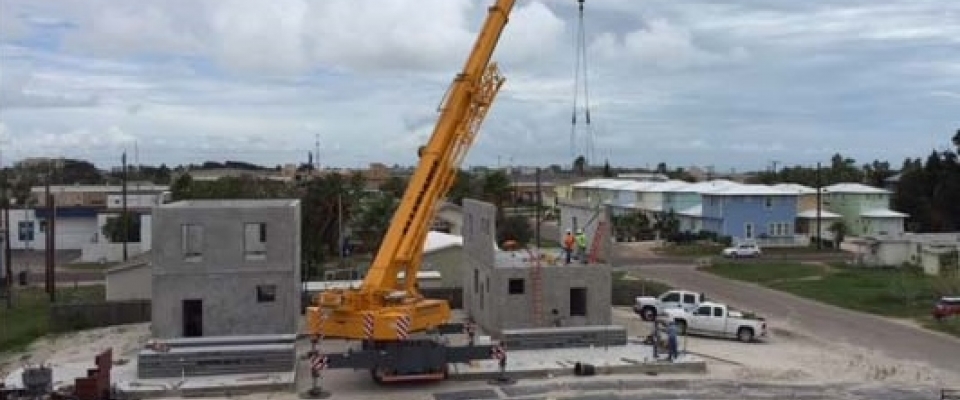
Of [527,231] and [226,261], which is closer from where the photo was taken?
[226,261]

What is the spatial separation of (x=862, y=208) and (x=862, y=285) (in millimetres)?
39468

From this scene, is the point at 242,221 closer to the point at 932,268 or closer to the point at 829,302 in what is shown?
the point at 829,302

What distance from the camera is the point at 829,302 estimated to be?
4700 centimetres

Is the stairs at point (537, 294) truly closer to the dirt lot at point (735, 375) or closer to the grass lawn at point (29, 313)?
the dirt lot at point (735, 375)

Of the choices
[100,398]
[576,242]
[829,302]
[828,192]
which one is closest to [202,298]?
[100,398]

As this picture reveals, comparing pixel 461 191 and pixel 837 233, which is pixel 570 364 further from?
pixel 461 191

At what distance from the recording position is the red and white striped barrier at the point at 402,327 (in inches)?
1057

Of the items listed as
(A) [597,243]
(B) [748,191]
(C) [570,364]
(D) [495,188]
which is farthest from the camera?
(D) [495,188]

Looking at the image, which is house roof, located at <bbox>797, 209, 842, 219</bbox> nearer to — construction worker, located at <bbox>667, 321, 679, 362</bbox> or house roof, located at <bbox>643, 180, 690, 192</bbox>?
house roof, located at <bbox>643, 180, 690, 192</bbox>

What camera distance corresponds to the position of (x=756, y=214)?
8144 centimetres

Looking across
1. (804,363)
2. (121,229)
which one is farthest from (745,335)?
(121,229)

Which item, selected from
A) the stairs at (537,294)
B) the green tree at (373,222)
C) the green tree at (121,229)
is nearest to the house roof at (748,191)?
the green tree at (373,222)

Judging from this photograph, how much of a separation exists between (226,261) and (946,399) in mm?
20314

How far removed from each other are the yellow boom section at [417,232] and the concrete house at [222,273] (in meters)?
4.32
